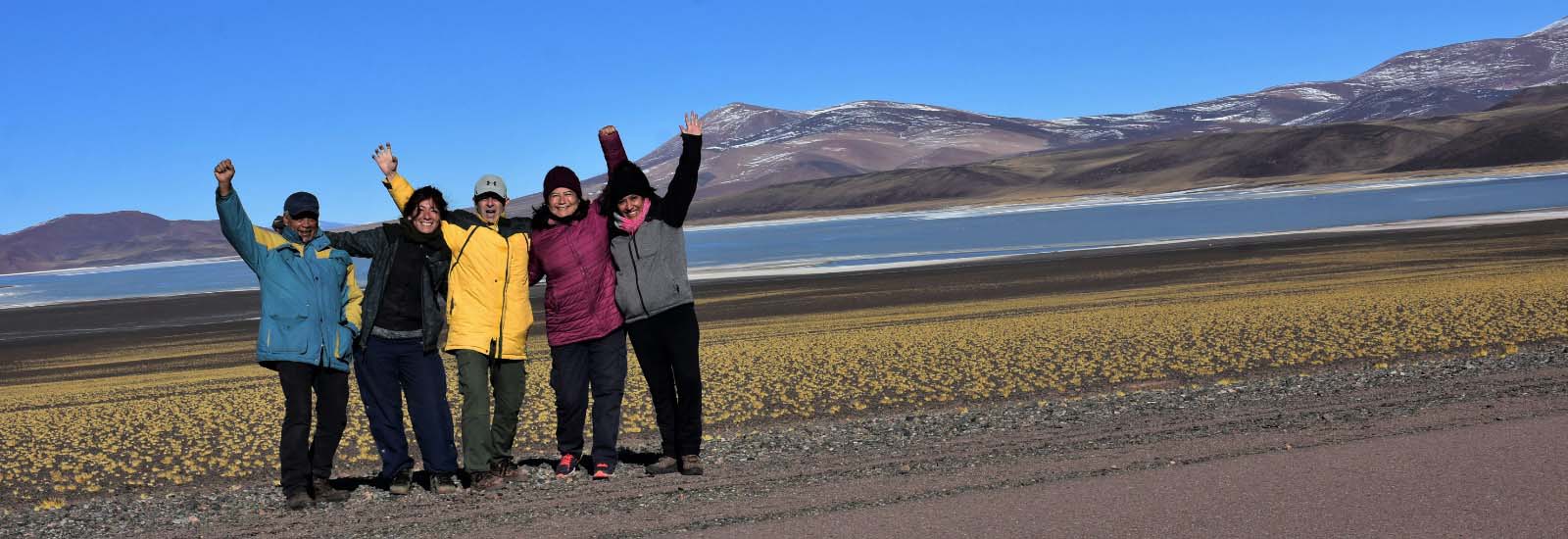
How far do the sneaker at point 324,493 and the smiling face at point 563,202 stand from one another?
193 centimetres

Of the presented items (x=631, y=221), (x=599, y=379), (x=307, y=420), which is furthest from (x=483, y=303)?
(x=307, y=420)

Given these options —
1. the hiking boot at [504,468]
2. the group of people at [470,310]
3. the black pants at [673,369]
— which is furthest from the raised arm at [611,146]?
the hiking boot at [504,468]

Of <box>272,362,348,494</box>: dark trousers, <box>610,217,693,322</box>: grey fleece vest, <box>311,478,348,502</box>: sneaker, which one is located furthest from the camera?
<box>311,478,348,502</box>: sneaker

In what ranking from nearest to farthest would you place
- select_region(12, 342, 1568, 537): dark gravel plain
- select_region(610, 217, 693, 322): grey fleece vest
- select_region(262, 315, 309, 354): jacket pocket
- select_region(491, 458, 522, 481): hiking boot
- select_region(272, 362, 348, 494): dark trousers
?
select_region(12, 342, 1568, 537): dark gravel plain, select_region(262, 315, 309, 354): jacket pocket, select_region(272, 362, 348, 494): dark trousers, select_region(610, 217, 693, 322): grey fleece vest, select_region(491, 458, 522, 481): hiking boot

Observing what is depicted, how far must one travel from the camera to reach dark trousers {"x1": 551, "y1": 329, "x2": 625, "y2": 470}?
6828mm

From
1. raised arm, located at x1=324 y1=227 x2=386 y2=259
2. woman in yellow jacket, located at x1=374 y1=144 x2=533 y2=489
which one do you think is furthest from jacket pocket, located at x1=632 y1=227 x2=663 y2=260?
raised arm, located at x1=324 y1=227 x2=386 y2=259

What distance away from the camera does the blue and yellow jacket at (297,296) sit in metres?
6.31

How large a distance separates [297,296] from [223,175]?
2.31 ft

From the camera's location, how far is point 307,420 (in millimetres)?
6605

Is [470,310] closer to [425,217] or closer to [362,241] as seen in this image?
[425,217]

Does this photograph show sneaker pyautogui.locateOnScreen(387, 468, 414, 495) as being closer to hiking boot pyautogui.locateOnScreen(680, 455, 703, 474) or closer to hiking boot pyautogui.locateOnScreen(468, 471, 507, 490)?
hiking boot pyautogui.locateOnScreen(468, 471, 507, 490)

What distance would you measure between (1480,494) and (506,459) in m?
4.78

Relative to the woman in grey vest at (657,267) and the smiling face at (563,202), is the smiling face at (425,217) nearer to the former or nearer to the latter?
the smiling face at (563,202)

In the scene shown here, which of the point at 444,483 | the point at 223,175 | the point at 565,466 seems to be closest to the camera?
the point at 223,175
